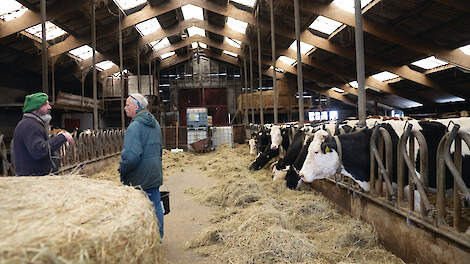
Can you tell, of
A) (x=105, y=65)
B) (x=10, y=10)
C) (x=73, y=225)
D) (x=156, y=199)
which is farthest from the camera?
(x=105, y=65)

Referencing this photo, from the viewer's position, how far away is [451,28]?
988 cm

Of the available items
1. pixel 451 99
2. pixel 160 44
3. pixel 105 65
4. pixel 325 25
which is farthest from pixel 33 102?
pixel 160 44

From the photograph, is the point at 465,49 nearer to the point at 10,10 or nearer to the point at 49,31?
the point at 10,10

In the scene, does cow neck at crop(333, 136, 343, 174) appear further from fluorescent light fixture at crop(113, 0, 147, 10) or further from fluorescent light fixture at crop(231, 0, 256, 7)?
fluorescent light fixture at crop(113, 0, 147, 10)

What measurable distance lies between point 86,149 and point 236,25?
11139mm

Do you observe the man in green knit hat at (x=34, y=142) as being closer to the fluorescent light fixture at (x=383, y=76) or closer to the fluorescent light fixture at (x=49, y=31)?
the fluorescent light fixture at (x=49, y=31)

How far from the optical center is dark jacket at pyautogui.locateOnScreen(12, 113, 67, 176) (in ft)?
10.1

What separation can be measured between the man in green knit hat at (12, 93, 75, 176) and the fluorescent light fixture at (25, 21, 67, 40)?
426 inches

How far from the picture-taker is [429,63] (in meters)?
13.7

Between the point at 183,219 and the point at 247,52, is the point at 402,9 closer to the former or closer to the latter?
the point at 183,219

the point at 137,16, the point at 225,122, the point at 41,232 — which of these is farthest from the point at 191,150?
the point at 41,232

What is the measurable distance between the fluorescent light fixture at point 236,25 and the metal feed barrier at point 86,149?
791 centimetres

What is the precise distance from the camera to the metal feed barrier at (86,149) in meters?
7.50

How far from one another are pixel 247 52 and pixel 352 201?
57.9ft
